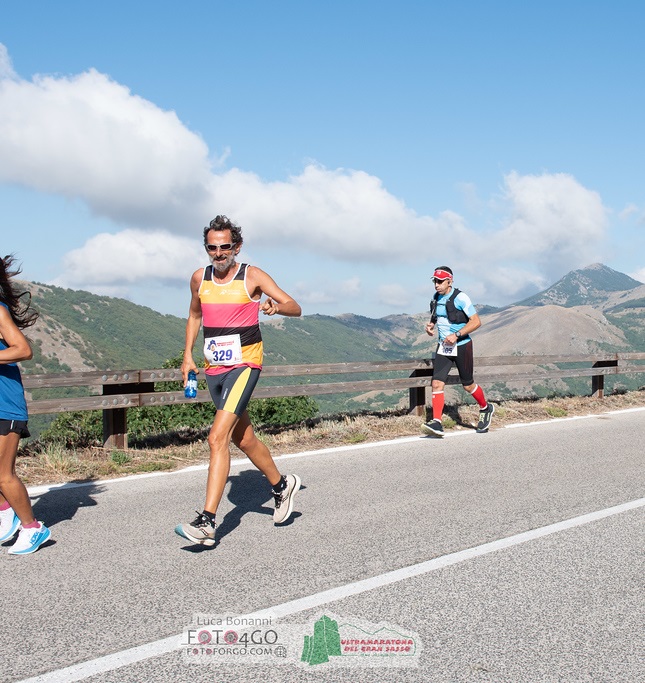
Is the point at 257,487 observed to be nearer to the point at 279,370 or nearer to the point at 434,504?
the point at 434,504

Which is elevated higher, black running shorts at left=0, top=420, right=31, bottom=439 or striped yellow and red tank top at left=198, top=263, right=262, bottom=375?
striped yellow and red tank top at left=198, top=263, right=262, bottom=375

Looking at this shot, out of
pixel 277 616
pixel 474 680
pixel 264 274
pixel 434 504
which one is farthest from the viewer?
pixel 434 504

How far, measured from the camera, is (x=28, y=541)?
14.8ft

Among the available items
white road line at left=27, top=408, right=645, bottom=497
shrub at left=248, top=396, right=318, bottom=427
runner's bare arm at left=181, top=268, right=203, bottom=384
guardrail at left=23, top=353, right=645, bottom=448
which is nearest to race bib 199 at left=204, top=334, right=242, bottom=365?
runner's bare arm at left=181, top=268, right=203, bottom=384

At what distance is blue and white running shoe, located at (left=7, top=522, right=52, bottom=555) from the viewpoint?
176 inches

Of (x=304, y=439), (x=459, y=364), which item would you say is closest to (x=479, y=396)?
(x=459, y=364)

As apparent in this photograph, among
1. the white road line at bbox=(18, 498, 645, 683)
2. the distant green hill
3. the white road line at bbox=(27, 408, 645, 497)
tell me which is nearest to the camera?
the white road line at bbox=(18, 498, 645, 683)

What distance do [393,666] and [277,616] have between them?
2.30 ft

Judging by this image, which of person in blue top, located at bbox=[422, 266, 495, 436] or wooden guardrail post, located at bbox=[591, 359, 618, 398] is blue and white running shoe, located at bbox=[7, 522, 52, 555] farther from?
wooden guardrail post, located at bbox=[591, 359, 618, 398]

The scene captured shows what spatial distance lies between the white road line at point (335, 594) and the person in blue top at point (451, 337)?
4164 mm

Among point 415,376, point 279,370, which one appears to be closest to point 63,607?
point 279,370

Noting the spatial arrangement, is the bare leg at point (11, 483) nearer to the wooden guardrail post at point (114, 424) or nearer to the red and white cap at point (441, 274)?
the wooden guardrail post at point (114, 424)

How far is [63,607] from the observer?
359 cm

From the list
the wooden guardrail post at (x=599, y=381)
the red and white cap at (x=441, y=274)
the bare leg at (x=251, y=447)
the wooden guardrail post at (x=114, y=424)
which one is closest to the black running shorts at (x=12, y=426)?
the bare leg at (x=251, y=447)
